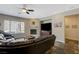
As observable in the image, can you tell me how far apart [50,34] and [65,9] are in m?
0.76

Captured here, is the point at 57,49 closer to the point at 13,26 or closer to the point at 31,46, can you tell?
the point at 31,46

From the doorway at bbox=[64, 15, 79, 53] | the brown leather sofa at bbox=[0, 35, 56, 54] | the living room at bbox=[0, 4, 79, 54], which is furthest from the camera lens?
the doorway at bbox=[64, 15, 79, 53]

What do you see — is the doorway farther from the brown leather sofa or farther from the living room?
the brown leather sofa

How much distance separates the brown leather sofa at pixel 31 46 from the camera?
2.43m

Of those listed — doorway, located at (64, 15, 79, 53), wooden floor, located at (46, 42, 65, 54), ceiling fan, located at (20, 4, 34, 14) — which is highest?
ceiling fan, located at (20, 4, 34, 14)

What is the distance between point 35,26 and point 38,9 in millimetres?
462

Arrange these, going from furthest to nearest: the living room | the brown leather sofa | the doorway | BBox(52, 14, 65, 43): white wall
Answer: BBox(52, 14, 65, 43): white wall < the doorway < the living room < the brown leather sofa

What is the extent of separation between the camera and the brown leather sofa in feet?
7.98

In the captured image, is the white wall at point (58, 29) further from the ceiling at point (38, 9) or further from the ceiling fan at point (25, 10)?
the ceiling fan at point (25, 10)

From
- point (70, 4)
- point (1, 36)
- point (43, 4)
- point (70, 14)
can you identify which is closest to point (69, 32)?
point (70, 14)

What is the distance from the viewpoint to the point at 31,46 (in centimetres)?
251

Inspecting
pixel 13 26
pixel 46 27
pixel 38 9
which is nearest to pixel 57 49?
pixel 46 27

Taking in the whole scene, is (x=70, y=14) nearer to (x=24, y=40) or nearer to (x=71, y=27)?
(x=71, y=27)

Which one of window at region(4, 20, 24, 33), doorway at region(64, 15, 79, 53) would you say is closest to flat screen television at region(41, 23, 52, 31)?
doorway at region(64, 15, 79, 53)
